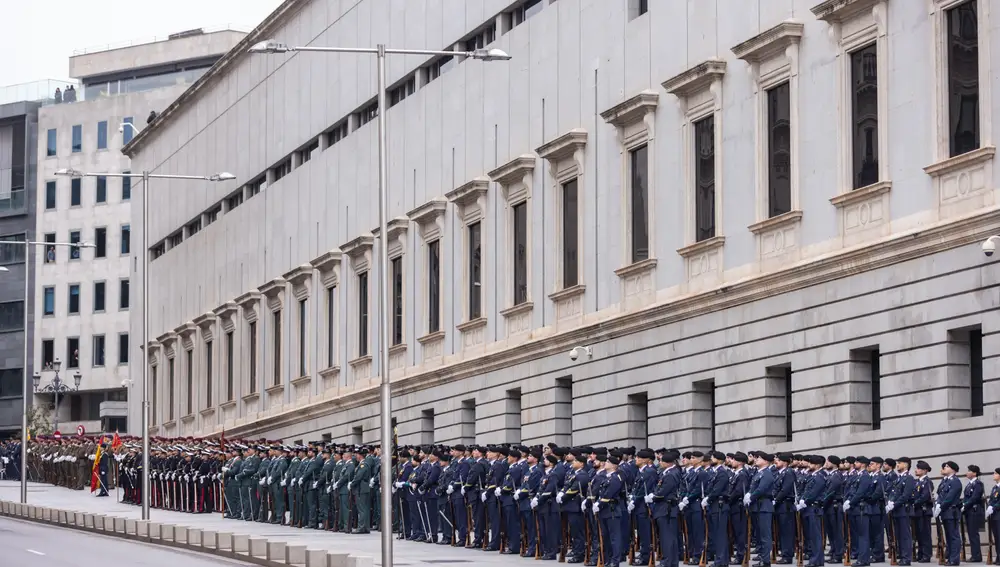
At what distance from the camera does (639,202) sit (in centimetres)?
4234

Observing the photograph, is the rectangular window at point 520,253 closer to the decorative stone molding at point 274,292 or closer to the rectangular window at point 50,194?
the decorative stone molding at point 274,292

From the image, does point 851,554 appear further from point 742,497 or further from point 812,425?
point 812,425

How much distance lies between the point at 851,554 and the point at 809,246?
24.5 ft

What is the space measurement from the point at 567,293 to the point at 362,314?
16.2 metres

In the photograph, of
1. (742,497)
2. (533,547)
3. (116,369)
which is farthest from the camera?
(116,369)

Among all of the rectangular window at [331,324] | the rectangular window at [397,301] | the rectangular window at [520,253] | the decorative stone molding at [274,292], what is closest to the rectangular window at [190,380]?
the decorative stone molding at [274,292]

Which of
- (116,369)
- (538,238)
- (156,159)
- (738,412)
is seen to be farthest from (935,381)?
(116,369)

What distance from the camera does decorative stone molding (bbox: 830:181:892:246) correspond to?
32844mm

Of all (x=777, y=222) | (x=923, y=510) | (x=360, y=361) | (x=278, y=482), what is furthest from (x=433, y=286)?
(x=923, y=510)

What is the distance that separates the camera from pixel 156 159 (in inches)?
3590

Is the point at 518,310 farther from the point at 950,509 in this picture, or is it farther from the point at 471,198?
the point at 950,509

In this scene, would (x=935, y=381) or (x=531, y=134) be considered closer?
(x=935, y=381)

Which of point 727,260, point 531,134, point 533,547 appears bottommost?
point 533,547

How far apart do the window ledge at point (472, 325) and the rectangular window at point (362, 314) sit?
824cm
